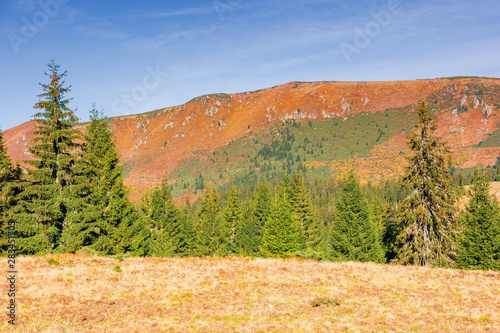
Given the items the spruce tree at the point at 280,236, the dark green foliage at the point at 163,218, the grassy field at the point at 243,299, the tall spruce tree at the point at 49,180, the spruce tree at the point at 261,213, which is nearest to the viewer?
the grassy field at the point at 243,299

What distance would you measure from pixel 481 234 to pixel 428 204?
44.8 feet

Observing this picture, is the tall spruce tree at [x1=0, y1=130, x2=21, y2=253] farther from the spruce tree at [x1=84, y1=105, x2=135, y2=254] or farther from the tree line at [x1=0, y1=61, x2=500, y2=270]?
the spruce tree at [x1=84, y1=105, x2=135, y2=254]

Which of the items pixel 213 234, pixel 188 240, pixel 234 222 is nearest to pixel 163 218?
pixel 213 234

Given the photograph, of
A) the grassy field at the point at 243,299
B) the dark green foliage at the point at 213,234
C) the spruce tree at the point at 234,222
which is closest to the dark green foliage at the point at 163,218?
the dark green foliage at the point at 213,234

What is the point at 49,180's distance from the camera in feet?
88.2

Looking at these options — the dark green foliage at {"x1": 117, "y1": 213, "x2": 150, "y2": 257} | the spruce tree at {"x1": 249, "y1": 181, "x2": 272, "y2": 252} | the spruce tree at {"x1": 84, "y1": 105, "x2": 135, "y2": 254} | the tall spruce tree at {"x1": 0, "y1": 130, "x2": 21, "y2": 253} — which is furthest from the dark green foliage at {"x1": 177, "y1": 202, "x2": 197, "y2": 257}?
the tall spruce tree at {"x1": 0, "y1": 130, "x2": 21, "y2": 253}

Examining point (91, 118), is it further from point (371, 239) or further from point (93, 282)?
point (371, 239)

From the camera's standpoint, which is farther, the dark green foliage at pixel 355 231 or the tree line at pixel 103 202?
the dark green foliage at pixel 355 231

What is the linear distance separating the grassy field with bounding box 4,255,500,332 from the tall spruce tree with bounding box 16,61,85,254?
933 centimetres

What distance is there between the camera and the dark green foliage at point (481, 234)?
118 ft

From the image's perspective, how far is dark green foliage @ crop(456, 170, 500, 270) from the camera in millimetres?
35906

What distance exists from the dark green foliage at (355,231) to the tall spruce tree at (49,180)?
30.7m

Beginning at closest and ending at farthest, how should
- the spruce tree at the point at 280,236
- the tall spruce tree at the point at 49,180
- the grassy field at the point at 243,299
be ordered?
the grassy field at the point at 243,299 → the tall spruce tree at the point at 49,180 → the spruce tree at the point at 280,236

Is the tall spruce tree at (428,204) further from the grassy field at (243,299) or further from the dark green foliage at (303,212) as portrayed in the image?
the dark green foliage at (303,212)
